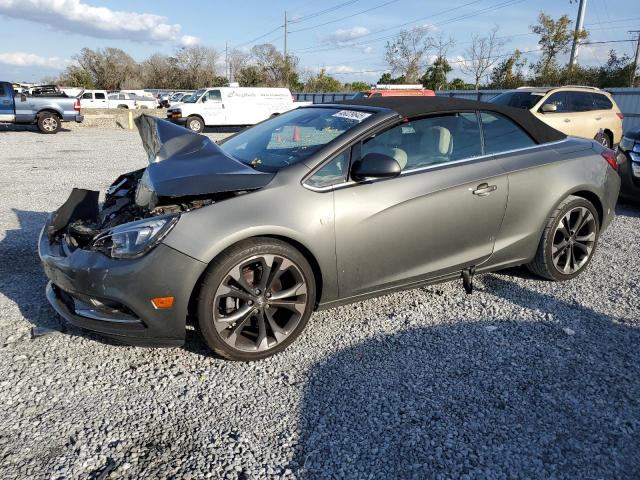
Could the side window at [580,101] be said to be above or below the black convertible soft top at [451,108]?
below

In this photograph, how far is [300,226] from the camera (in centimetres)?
295

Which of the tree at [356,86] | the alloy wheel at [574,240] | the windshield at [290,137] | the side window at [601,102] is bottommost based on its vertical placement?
the tree at [356,86]

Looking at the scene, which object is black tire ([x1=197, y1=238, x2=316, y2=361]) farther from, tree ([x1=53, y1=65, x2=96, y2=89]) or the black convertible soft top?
tree ([x1=53, y1=65, x2=96, y2=89])

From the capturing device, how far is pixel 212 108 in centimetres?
2203

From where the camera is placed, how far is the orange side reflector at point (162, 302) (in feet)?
8.91

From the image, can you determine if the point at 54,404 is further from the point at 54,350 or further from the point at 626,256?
the point at 626,256

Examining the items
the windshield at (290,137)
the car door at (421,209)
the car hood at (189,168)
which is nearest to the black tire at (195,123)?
the windshield at (290,137)

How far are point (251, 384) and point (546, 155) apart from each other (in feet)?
9.64

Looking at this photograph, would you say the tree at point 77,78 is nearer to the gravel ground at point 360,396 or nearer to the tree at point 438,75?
the tree at point 438,75

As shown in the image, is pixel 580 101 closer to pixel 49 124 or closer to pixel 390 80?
pixel 49 124

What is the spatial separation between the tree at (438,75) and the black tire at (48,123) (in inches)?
1148

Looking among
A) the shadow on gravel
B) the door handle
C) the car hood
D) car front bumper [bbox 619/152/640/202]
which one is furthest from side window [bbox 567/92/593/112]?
the car hood

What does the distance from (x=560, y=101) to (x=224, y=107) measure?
49.7 feet

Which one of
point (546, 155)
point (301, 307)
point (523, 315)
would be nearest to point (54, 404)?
point (301, 307)
